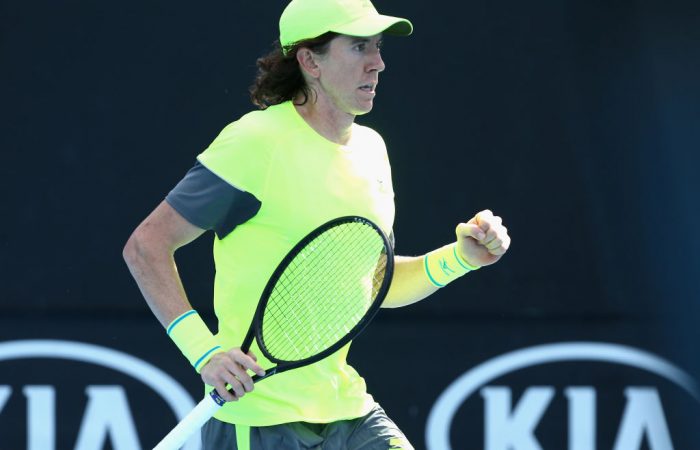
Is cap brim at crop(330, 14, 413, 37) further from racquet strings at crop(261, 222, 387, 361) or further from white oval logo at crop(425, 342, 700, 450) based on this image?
white oval logo at crop(425, 342, 700, 450)

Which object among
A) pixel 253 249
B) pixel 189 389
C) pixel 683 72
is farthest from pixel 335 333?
pixel 683 72

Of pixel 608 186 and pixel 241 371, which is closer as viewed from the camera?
pixel 241 371

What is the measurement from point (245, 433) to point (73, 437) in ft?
5.08

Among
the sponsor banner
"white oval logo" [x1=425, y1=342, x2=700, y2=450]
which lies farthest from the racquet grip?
"white oval logo" [x1=425, y1=342, x2=700, y2=450]

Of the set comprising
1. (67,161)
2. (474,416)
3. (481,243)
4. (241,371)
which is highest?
(67,161)

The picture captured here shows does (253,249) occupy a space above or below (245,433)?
above

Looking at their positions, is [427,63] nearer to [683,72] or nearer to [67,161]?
[683,72]

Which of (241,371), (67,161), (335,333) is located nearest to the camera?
(241,371)

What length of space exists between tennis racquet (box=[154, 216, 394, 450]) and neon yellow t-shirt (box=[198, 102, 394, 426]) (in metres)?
0.06

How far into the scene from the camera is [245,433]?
2895mm

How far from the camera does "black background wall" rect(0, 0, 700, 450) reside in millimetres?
4234

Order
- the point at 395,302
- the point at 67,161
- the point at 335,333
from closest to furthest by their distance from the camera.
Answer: the point at 335,333
the point at 395,302
the point at 67,161

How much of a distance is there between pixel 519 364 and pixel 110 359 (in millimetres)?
1280

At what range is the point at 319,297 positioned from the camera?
9.53ft
